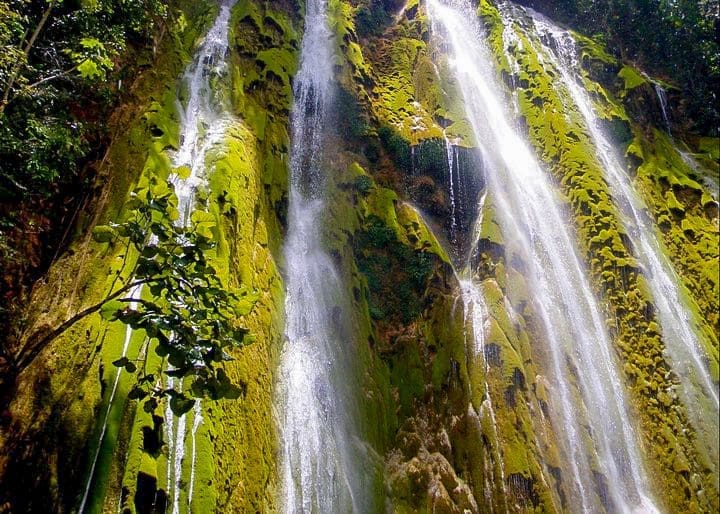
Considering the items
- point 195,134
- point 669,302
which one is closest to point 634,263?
point 669,302

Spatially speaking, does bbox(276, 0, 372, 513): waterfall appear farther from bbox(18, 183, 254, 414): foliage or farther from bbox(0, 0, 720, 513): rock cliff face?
bbox(18, 183, 254, 414): foliage

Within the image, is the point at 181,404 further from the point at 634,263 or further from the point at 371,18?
Result: the point at 371,18

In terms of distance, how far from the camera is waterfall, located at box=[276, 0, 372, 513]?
8445 millimetres

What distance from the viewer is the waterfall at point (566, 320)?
10.5 m

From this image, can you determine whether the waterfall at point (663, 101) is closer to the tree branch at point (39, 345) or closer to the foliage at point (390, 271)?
the foliage at point (390, 271)

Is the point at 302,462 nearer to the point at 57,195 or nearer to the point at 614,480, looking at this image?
the point at 57,195

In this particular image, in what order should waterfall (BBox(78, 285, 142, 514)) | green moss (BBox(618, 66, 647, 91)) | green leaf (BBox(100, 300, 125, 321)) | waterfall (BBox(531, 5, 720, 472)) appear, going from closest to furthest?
green leaf (BBox(100, 300, 125, 321)) < waterfall (BBox(78, 285, 142, 514)) < waterfall (BBox(531, 5, 720, 472)) < green moss (BBox(618, 66, 647, 91))

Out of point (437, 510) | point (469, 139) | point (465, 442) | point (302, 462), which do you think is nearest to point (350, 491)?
point (302, 462)

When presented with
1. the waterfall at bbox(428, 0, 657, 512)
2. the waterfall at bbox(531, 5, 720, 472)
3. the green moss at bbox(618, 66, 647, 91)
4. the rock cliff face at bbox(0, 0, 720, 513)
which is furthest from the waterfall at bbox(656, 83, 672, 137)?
the waterfall at bbox(428, 0, 657, 512)

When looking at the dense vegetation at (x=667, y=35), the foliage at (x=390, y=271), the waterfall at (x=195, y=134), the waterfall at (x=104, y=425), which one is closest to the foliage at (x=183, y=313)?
the waterfall at (x=104, y=425)

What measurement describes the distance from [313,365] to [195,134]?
591 centimetres

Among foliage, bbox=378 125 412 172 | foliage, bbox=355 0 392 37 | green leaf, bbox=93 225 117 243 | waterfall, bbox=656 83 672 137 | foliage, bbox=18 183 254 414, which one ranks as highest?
foliage, bbox=355 0 392 37

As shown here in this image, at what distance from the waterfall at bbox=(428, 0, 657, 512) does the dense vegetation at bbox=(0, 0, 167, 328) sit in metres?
10.6

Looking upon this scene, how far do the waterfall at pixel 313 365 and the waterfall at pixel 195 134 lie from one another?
2.44 metres
